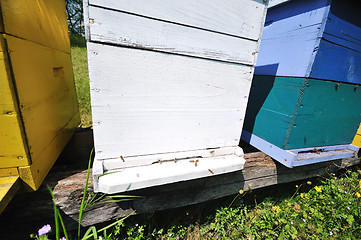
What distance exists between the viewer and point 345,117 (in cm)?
157

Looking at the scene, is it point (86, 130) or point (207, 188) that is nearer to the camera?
point (207, 188)

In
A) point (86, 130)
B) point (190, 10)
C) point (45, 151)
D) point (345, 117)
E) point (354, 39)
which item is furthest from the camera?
point (86, 130)

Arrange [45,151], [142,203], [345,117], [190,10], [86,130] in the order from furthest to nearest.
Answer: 1. [86,130]
2. [345,117]
3. [142,203]
4. [45,151]
5. [190,10]

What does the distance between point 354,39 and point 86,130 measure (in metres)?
2.64

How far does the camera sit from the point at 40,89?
0.95 metres

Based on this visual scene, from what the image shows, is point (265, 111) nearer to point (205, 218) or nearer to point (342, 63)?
point (342, 63)

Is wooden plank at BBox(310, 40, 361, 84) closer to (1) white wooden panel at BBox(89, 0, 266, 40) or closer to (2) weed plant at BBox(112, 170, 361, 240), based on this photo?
(1) white wooden panel at BBox(89, 0, 266, 40)

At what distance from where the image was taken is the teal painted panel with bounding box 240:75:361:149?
130 centimetres

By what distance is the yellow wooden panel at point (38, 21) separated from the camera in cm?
70

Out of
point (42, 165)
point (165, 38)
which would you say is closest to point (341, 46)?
point (165, 38)

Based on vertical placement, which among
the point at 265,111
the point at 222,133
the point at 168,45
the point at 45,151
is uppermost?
the point at 168,45

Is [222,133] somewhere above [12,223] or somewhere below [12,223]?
above

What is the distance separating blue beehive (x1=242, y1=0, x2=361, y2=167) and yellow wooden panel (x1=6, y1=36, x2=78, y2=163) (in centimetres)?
176

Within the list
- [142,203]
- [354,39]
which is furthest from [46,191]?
[354,39]
